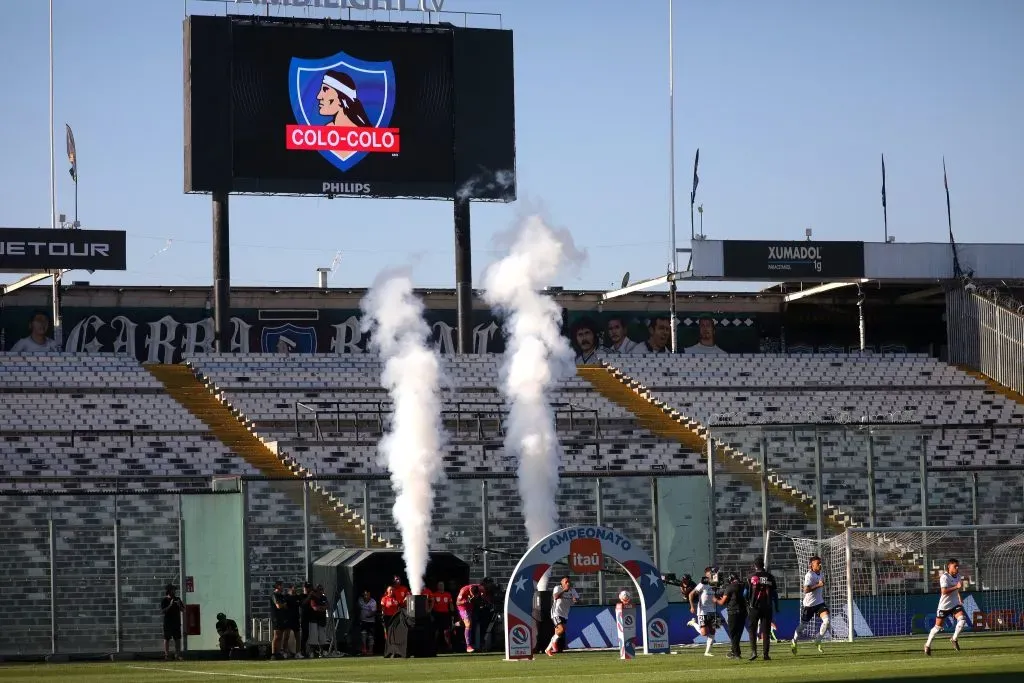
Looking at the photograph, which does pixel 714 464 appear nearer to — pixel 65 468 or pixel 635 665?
pixel 635 665

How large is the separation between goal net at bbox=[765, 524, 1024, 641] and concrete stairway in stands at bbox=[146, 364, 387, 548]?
871cm

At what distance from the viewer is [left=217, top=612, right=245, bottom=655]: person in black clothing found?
31438 millimetres

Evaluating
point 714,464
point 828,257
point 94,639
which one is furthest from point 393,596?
point 828,257

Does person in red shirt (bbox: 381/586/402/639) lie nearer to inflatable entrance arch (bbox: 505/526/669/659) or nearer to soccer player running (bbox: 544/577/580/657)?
inflatable entrance arch (bbox: 505/526/669/659)

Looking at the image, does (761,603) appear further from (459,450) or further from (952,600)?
(459,450)

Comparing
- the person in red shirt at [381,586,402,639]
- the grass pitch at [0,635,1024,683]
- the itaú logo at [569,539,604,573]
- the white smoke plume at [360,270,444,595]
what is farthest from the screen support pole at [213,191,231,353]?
the itaú logo at [569,539,604,573]

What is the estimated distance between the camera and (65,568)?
104ft

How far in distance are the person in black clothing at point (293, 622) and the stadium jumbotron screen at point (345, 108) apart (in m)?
17.7

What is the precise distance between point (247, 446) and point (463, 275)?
9.98m

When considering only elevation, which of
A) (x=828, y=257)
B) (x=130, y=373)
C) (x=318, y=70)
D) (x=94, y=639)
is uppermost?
(x=318, y=70)

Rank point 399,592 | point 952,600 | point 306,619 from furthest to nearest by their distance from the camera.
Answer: point 306,619 → point 399,592 → point 952,600

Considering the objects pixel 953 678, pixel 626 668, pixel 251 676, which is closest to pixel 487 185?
pixel 626 668

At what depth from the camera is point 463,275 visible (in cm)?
4884

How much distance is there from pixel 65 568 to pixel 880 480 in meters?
17.6
